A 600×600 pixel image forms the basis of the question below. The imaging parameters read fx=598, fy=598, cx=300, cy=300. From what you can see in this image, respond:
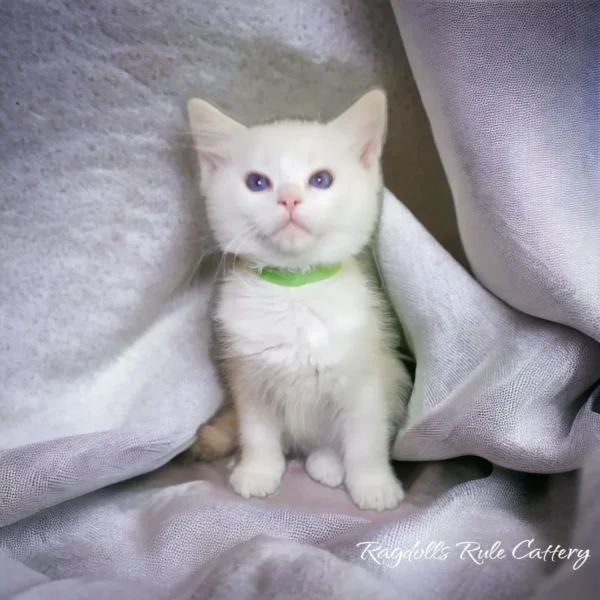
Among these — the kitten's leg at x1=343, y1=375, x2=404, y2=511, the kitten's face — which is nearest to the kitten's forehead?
the kitten's face

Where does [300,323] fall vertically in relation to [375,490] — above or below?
above

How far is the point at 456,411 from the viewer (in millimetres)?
750

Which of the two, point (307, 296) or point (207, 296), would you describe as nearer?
point (307, 296)

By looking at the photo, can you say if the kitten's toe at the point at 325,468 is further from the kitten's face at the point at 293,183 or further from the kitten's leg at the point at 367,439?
the kitten's face at the point at 293,183

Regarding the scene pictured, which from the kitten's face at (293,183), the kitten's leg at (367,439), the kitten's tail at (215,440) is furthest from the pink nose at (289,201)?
the kitten's tail at (215,440)

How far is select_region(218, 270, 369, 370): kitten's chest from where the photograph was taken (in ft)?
2.73

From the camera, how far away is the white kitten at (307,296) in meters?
0.81

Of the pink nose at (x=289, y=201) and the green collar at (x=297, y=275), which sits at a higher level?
the pink nose at (x=289, y=201)

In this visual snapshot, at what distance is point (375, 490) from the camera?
2.72ft

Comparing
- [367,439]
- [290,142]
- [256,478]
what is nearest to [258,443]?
[256,478]

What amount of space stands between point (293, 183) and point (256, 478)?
426 millimetres

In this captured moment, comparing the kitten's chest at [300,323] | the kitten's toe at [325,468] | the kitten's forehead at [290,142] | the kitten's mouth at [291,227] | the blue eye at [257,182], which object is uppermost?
the kitten's forehead at [290,142]

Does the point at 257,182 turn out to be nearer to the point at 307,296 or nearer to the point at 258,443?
the point at 307,296

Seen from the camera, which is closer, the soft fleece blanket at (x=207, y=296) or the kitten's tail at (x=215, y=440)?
the soft fleece blanket at (x=207, y=296)
